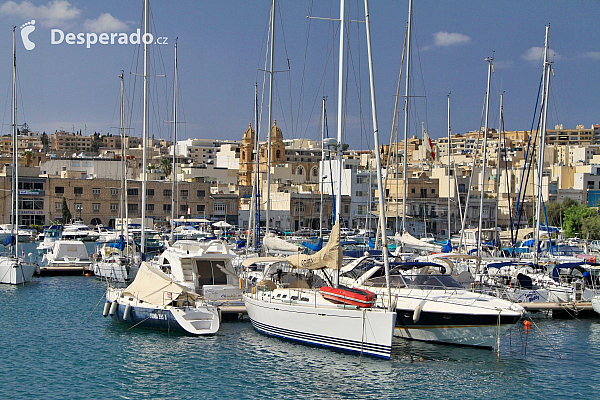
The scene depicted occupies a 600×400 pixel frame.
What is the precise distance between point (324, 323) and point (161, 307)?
19.3ft

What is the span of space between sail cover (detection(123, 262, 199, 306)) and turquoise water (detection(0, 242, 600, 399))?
3.69 ft

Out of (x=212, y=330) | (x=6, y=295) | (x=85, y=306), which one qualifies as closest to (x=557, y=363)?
(x=212, y=330)

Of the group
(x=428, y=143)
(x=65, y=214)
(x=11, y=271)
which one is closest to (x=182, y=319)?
(x=11, y=271)

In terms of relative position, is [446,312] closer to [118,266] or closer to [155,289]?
[155,289]

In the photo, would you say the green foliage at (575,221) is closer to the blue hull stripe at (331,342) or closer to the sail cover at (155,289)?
the blue hull stripe at (331,342)

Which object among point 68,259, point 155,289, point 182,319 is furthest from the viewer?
point 68,259

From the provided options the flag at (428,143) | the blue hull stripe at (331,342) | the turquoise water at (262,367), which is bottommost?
the turquoise water at (262,367)

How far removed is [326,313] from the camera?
2073cm

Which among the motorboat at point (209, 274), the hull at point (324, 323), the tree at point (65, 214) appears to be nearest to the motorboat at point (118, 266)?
the motorboat at point (209, 274)

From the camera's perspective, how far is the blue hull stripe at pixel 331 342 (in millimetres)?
19781

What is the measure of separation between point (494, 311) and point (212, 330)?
8.60 m

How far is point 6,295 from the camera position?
A: 33.3 meters

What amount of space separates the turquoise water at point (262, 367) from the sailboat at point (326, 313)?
0.39 metres

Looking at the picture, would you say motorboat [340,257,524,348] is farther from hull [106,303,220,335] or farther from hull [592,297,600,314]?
hull [592,297,600,314]
